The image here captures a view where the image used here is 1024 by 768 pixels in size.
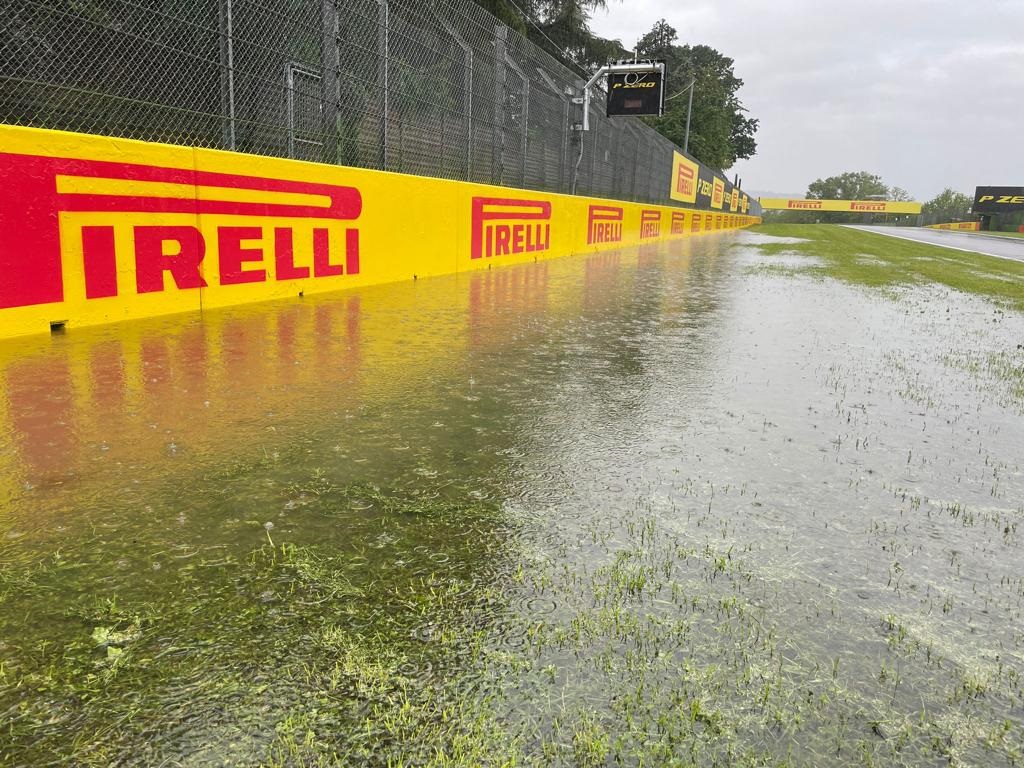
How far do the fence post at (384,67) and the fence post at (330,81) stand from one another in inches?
25.8

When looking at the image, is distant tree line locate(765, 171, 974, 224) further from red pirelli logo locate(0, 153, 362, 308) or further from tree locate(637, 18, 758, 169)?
red pirelli logo locate(0, 153, 362, 308)

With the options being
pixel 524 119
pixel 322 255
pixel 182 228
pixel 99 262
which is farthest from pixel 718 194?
pixel 99 262

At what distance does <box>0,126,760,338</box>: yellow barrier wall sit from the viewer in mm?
4305

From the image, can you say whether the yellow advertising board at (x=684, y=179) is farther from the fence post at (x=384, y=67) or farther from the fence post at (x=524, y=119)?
the fence post at (x=384, y=67)

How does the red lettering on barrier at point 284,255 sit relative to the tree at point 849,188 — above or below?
below

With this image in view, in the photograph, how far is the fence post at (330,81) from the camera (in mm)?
6793

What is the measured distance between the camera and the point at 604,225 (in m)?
16.1

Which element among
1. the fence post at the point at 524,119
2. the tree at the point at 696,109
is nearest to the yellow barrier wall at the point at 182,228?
the fence post at the point at 524,119

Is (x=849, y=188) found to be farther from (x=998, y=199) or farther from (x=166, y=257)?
(x=166, y=257)

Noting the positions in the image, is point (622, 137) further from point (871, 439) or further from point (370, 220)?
point (871, 439)

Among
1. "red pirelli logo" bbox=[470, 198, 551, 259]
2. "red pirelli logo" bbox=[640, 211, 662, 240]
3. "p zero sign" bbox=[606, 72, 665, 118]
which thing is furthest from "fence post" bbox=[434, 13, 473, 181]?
"p zero sign" bbox=[606, 72, 665, 118]

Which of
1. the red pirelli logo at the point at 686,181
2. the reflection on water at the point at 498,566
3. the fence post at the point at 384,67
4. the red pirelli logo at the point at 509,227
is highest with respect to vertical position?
the red pirelli logo at the point at 686,181

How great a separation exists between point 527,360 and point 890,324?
380cm

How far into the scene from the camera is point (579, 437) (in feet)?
9.26
